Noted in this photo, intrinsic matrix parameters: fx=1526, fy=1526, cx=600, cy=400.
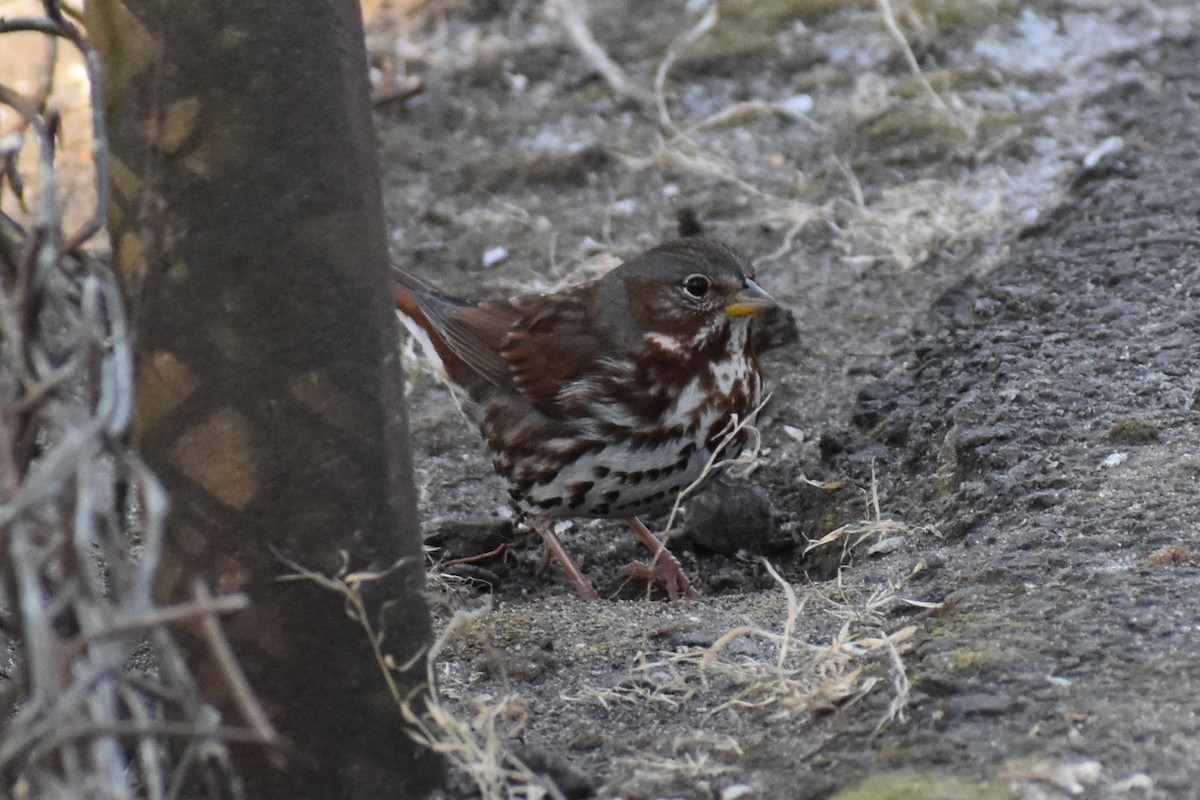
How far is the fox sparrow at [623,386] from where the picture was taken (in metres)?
4.12

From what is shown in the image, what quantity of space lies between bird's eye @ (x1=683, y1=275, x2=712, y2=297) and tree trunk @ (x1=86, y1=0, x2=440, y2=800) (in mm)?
2058

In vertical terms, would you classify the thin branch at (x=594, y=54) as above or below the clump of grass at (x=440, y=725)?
above

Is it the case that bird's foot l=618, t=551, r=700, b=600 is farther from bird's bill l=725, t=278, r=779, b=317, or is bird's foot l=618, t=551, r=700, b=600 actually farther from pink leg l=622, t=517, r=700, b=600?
bird's bill l=725, t=278, r=779, b=317

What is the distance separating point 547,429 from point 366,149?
2000mm

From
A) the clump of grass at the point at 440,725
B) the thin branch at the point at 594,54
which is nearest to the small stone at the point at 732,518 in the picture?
the clump of grass at the point at 440,725

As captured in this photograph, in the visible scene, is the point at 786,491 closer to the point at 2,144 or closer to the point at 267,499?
the point at 267,499

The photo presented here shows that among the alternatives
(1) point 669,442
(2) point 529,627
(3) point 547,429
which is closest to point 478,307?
(3) point 547,429

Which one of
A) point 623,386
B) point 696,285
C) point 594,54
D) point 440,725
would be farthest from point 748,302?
point 594,54

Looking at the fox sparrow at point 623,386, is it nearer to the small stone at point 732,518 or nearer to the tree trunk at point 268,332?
the small stone at point 732,518

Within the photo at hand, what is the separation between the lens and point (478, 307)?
4676 millimetres

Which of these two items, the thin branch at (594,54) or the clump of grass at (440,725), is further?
the thin branch at (594,54)

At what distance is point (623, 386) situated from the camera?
4168mm

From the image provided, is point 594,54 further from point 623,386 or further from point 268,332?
point 268,332

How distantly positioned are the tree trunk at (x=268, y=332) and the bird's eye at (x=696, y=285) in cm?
206
